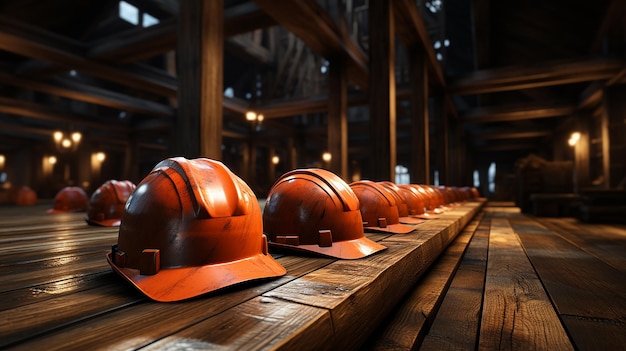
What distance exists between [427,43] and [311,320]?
1047 cm

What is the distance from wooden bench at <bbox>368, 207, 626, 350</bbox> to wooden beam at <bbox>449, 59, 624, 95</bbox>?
9.09 meters

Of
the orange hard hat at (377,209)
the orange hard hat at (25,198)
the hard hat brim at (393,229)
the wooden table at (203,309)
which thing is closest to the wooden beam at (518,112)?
the orange hard hat at (377,209)

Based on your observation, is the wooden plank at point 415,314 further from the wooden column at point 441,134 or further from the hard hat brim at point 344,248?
the wooden column at point 441,134

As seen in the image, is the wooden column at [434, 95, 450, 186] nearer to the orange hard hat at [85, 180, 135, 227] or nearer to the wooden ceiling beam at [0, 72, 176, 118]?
the wooden ceiling beam at [0, 72, 176, 118]

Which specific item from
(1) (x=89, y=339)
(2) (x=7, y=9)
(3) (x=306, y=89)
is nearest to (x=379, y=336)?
(1) (x=89, y=339)

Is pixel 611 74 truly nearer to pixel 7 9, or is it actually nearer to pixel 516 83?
pixel 516 83

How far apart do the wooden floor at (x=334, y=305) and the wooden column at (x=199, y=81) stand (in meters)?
1.48

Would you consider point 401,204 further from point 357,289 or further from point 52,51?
point 52,51

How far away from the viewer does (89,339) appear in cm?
101

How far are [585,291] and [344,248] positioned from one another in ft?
5.85

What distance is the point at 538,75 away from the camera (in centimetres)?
1112

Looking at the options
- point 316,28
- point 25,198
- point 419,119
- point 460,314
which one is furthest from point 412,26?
point 25,198

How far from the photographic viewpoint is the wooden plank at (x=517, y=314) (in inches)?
66.2

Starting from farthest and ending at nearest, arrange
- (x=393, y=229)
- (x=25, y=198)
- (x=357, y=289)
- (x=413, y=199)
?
(x=25, y=198) < (x=413, y=199) < (x=393, y=229) < (x=357, y=289)
